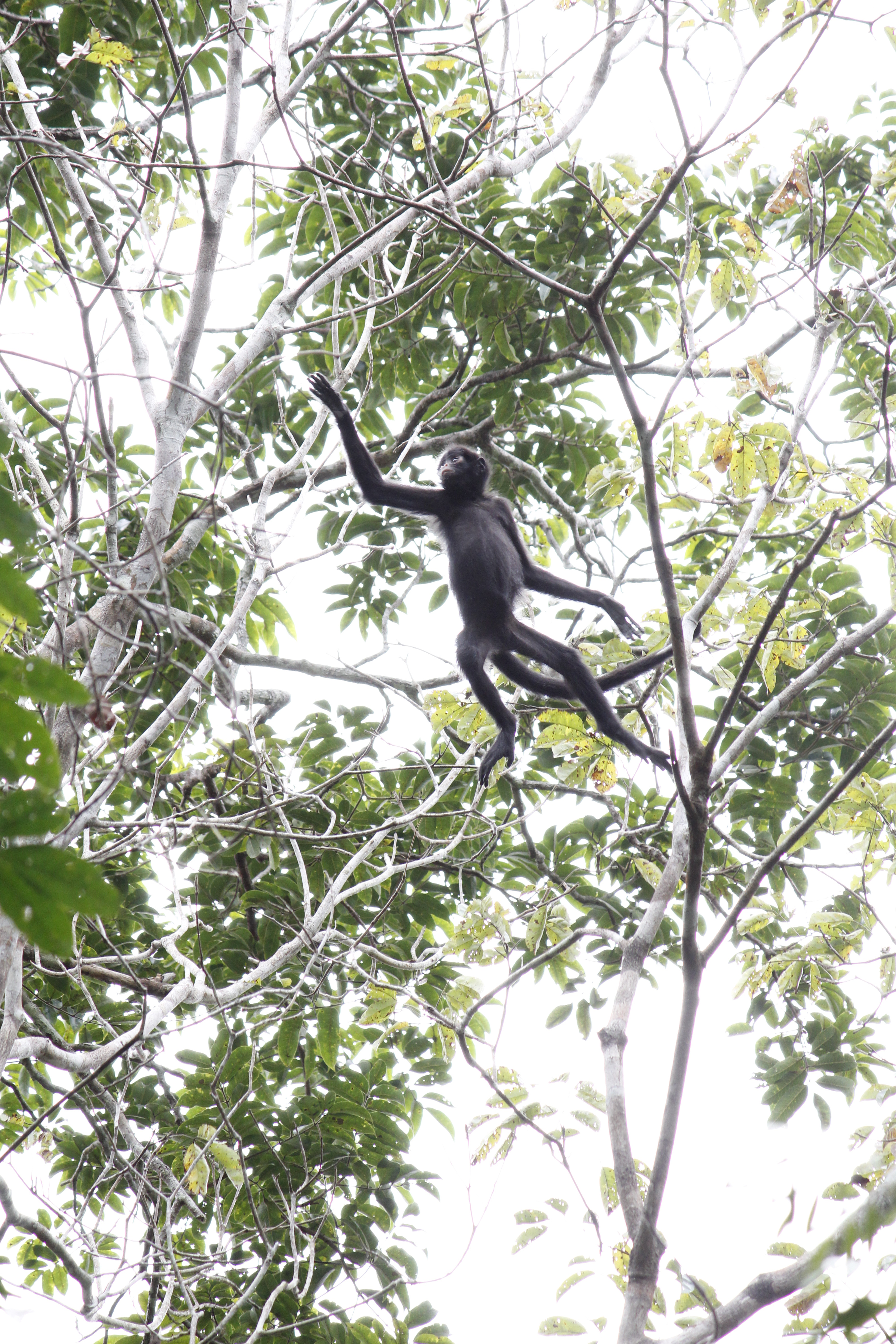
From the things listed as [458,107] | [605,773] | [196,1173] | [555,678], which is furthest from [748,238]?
[196,1173]

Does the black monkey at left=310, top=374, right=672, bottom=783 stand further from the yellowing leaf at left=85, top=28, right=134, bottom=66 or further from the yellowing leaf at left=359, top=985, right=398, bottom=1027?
the yellowing leaf at left=85, top=28, right=134, bottom=66

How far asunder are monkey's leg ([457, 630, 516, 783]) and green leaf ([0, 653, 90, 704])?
399 cm

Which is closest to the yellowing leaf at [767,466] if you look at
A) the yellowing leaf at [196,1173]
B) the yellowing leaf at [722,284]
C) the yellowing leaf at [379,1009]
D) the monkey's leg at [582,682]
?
the yellowing leaf at [722,284]

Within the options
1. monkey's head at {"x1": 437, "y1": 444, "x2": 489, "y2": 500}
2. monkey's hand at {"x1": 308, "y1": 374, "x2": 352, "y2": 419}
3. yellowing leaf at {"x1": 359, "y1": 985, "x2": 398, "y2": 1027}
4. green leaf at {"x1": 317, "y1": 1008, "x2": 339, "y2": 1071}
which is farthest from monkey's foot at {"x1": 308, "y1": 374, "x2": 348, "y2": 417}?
green leaf at {"x1": 317, "y1": 1008, "x2": 339, "y2": 1071}

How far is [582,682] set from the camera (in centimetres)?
573

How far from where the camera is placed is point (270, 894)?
4973mm

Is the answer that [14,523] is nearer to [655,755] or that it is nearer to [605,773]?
[605,773]

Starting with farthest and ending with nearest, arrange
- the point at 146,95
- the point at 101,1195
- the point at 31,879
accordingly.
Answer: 1. the point at 146,95
2. the point at 101,1195
3. the point at 31,879

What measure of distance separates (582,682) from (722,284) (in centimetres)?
246

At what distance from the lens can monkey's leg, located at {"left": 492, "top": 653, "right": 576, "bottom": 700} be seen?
6121 mm

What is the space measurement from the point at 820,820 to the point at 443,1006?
6.59 feet

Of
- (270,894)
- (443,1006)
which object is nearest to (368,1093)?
(443,1006)

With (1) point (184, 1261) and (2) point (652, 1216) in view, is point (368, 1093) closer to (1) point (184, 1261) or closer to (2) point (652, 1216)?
(1) point (184, 1261)

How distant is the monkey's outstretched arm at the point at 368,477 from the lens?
196 inches
